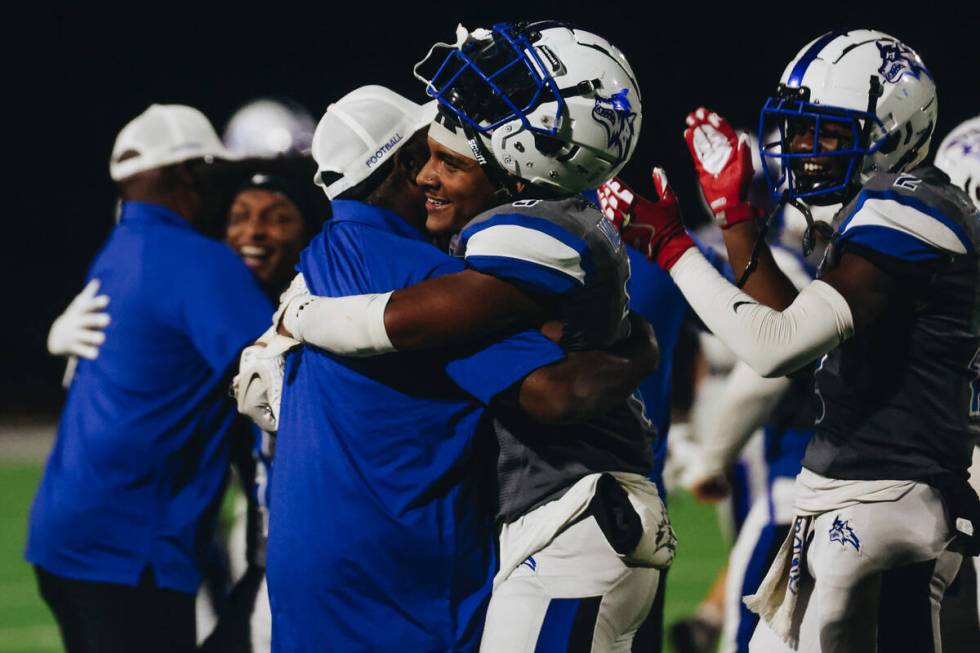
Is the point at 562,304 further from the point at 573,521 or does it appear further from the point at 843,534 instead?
the point at 843,534

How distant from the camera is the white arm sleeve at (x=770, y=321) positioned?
119 inches

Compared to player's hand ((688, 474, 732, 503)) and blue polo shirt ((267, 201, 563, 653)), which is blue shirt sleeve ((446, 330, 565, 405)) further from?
player's hand ((688, 474, 732, 503))

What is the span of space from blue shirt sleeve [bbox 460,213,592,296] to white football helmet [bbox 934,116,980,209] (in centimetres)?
260

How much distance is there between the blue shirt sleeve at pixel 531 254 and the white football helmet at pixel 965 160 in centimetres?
260

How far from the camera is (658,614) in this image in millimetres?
4078

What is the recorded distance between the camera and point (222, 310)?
398cm

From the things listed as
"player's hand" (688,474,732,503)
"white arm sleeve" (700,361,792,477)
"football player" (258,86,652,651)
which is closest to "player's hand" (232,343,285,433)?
"football player" (258,86,652,651)

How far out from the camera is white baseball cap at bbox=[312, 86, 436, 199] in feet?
10.1

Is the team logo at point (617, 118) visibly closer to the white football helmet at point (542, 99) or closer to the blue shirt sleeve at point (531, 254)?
the white football helmet at point (542, 99)

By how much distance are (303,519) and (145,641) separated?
4.39 ft

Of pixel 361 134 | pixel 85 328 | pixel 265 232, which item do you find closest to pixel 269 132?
pixel 265 232

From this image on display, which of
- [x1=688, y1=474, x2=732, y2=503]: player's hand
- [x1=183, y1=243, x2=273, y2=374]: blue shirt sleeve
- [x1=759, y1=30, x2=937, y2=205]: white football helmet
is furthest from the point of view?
[x1=688, y1=474, x2=732, y2=503]: player's hand

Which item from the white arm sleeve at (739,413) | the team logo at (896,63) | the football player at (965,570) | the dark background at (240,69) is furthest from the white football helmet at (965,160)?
the dark background at (240,69)

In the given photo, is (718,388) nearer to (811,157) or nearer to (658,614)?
(658,614)
